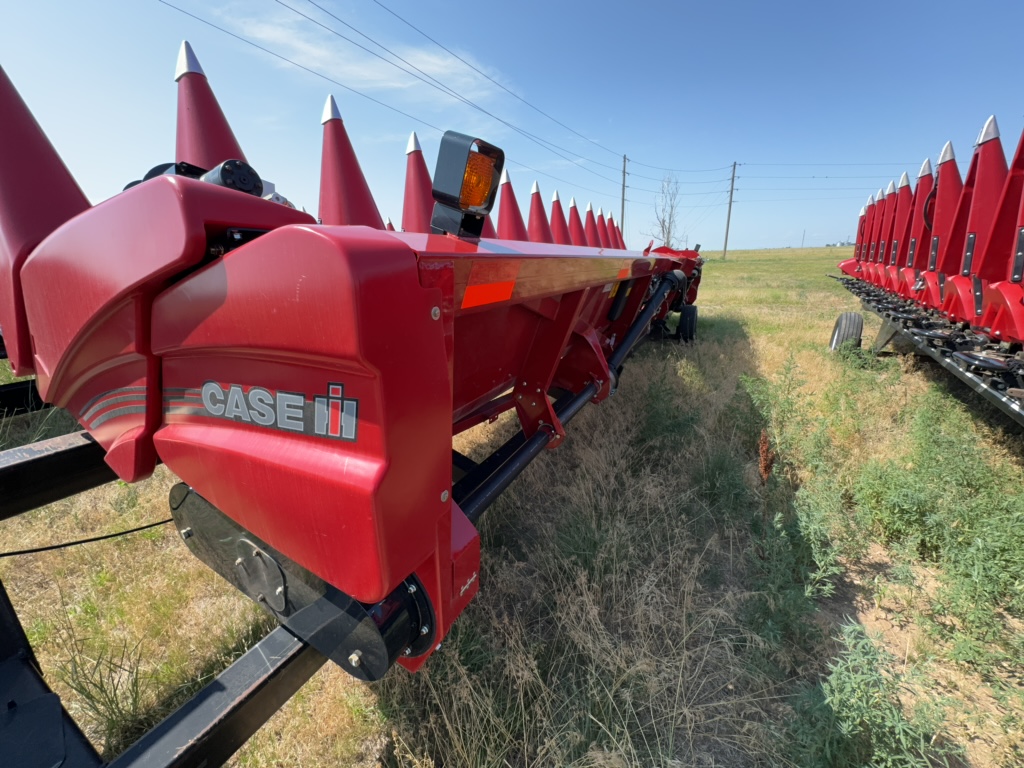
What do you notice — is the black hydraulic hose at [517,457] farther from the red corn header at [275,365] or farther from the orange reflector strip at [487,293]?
the orange reflector strip at [487,293]

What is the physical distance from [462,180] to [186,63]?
210cm

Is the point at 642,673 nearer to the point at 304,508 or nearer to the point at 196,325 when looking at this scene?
the point at 304,508

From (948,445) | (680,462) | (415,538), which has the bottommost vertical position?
(680,462)

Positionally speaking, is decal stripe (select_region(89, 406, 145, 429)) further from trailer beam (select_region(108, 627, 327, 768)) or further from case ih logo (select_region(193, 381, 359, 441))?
trailer beam (select_region(108, 627, 327, 768))

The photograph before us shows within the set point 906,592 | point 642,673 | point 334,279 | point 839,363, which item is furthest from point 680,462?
point 839,363

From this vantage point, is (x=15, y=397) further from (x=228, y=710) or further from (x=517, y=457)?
(x=517, y=457)

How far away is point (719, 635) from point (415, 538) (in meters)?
1.57

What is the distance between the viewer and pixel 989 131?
3.78 m

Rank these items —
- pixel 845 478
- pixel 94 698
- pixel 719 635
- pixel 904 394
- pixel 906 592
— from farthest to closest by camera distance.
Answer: pixel 904 394 → pixel 845 478 → pixel 906 592 → pixel 719 635 → pixel 94 698

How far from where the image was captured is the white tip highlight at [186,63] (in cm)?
222

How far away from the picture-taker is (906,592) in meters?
2.08

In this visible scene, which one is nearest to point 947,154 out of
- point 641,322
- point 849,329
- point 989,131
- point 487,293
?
point 989,131

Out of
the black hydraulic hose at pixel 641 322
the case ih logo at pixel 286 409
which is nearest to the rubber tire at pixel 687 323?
the black hydraulic hose at pixel 641 322

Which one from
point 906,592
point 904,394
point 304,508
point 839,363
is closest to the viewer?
point 304,508
